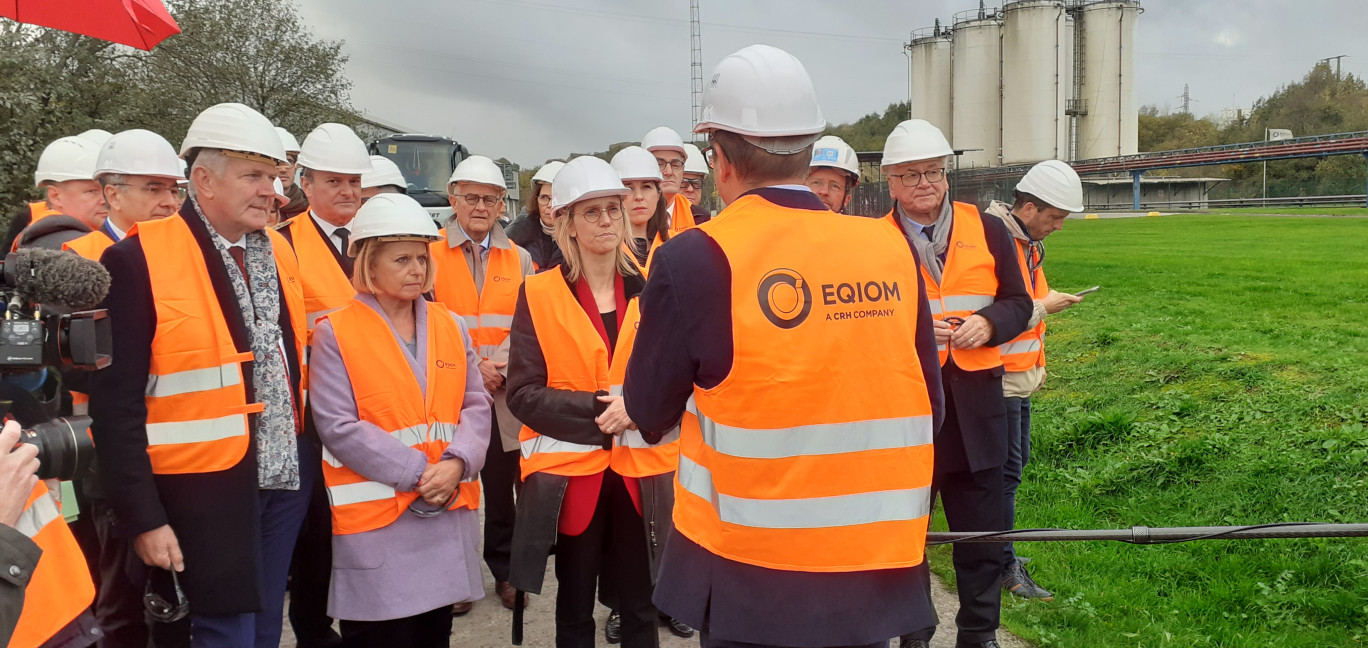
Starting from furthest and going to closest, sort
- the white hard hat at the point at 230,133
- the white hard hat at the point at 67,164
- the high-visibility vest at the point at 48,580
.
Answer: the white hard hat at the point at 67,164, the white hard hat at the point at 230,133, the high-visibility vest at the point at 48,580

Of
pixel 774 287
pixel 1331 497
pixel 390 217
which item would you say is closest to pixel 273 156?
pixel 390 217

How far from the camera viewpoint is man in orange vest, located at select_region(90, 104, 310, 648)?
299 centimetres

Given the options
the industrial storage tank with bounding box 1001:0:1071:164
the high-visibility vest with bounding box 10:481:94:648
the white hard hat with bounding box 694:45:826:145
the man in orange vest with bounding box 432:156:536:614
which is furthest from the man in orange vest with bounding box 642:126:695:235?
the industrial storage tank with bounding box 1001:0:1071:164

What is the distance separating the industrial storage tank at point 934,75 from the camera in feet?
247

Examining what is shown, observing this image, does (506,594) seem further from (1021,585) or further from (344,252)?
(1021,585)

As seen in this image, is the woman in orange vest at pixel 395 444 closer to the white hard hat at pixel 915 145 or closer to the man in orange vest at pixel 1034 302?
the white hard hat at pixel 915 145

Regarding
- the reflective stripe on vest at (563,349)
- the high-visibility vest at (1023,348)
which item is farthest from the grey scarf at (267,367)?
the high-visibility vest at (1023,348)

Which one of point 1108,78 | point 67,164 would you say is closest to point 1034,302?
point 67,164

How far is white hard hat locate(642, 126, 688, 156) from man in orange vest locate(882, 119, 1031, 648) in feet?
6.38

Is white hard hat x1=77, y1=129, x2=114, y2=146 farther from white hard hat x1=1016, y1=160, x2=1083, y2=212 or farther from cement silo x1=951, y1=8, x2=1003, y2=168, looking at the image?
cement silo x1=951, y1=8, x2=1003, y2=168

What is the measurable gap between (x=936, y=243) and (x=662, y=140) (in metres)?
2.26

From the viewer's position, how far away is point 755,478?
7.01 feet

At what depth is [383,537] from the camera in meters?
3.51

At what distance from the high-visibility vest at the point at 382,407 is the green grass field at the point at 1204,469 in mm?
2680
